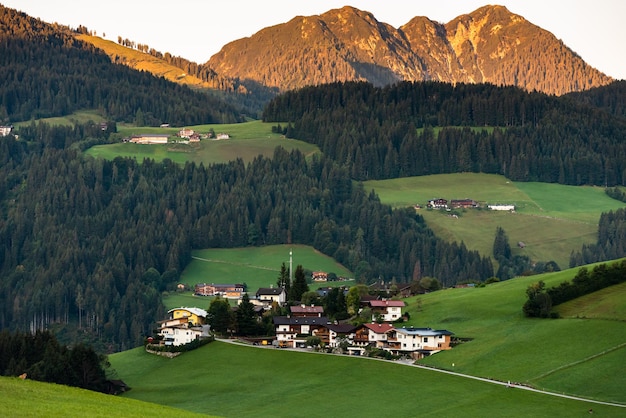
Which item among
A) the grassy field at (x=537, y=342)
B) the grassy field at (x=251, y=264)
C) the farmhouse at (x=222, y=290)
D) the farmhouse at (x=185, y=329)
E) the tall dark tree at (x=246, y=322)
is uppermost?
the grassy field at (x=537, y=342)

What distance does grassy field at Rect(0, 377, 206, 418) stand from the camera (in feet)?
171

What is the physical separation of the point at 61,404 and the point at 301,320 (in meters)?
56.3

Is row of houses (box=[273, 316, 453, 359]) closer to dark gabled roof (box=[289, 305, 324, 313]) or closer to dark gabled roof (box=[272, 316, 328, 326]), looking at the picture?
dark gabled roof (box=[272, 316, 328, 326])

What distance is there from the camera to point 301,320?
363ft

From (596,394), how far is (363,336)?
31.0m

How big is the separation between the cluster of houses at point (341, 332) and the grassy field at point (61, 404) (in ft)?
131

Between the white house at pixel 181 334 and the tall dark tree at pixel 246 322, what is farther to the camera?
the tall dark tree at pixel 246 322

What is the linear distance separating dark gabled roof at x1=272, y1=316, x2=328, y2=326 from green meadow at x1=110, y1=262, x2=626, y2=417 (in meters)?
6.80

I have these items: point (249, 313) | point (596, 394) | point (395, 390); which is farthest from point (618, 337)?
point (249, 313)

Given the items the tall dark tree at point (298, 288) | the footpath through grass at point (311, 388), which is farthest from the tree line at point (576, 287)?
the tall dark tree at point (298, 288)

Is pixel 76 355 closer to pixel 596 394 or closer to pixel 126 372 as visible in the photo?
pixel 126 372

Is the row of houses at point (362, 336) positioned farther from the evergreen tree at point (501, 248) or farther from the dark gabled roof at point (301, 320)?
the evergreen tree at point (501, 248)

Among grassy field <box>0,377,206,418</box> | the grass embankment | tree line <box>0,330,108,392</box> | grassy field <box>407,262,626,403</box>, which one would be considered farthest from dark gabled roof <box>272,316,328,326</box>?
the grass embankment

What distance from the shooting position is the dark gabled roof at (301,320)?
110188mm
